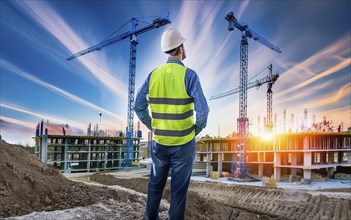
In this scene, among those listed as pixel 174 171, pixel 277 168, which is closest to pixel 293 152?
pixel 277 168

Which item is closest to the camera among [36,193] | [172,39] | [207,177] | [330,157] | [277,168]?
[172,39]

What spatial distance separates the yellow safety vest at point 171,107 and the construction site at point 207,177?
38 centimetres

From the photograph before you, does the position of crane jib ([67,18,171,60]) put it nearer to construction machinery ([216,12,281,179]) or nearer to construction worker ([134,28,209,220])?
construction machinery ([216,12,281,179])

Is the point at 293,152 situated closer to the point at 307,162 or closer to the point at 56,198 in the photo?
the point at 307,162

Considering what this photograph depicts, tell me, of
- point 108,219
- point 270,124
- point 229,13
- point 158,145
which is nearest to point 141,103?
point 158,145

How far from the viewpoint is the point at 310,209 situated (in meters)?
14.6

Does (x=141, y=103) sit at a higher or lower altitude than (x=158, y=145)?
higher

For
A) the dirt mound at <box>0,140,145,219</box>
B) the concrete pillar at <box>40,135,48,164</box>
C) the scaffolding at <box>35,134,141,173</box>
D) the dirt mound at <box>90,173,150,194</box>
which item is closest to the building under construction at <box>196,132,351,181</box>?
the scaffolding at <box>35,134,141,173</box>

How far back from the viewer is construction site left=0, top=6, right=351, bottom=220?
5.13 metres

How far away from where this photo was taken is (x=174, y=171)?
3.09 meters

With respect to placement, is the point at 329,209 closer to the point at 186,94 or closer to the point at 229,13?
the point at 186,94

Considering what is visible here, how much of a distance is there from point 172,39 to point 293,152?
2754 cm

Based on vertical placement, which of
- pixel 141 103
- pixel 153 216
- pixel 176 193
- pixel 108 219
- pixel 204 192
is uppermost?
pixel 141 103

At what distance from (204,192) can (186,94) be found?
1836cm
